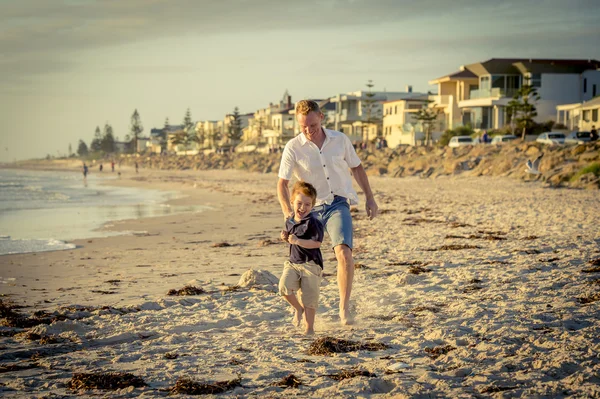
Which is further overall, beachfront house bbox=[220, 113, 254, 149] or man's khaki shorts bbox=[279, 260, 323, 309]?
beachfront house bbox=[220, 113, 254, 149]

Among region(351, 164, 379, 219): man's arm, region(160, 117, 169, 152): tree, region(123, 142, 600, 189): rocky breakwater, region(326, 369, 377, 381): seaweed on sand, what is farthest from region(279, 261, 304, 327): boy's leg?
region(160, 117, 169, 152): tree

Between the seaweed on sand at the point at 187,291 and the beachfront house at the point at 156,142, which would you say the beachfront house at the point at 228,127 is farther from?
the seaweed on sand at the point at 187,291

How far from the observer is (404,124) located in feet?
212

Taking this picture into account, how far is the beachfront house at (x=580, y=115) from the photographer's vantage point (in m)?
46.6

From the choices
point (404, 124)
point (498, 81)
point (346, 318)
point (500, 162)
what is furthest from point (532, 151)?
point (404, 124)

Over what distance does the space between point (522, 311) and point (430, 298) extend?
3.56ft

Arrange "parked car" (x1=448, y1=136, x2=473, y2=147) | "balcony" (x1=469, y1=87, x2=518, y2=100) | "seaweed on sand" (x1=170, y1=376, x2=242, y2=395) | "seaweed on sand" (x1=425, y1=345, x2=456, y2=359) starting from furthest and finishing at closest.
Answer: "balcony" (x1=469, y1=87, x2=518, y2=100) → "parked car" (x1=448, y1=136, x2=473, y2=147) → "seaweed on sand" (x1=425, y1=345, x2=456, y2=359) → "seaweed on sand" (x1=170, y1=376, x2=242, y2=395)

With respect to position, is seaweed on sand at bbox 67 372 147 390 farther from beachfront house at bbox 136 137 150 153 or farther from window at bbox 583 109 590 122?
beachfront house at bbox 136 137 150 153

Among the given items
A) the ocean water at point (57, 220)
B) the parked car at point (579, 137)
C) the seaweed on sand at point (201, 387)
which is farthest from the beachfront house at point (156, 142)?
the seaweed on sand at point (201, 387)

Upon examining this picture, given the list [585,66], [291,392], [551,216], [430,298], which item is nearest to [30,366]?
[291,392]

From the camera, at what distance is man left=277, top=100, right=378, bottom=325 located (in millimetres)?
5676

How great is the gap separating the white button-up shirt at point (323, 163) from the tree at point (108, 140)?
196 m

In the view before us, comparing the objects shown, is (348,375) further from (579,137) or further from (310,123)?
(579,137)

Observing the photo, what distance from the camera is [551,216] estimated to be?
544 inches
